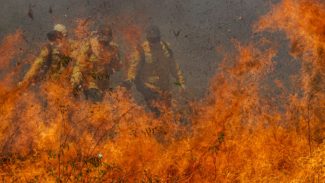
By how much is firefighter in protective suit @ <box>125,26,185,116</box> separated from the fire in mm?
858

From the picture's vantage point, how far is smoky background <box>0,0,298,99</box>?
22.0 metres

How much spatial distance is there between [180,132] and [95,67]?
4.61 meters

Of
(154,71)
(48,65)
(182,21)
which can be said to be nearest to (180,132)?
(154,71)

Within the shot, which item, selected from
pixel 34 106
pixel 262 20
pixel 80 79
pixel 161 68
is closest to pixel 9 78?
pixel 34 106

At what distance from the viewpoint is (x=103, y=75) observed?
1675 centimetres

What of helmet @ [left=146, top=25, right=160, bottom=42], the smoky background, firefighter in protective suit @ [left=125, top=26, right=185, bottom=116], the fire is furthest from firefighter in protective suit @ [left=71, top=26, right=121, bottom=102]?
the smoky background

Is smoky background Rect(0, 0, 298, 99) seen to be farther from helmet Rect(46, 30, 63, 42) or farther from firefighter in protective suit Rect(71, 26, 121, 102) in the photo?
firefighter in protective suit Rect(71, 26, 121, 102)

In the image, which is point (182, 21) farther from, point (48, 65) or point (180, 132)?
point (48, 65)

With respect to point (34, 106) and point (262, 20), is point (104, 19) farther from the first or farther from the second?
point (262, 20)

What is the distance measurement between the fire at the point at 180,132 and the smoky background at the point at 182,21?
917 millimetres

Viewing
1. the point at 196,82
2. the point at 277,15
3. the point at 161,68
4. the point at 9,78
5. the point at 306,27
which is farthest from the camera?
the point at 277,15

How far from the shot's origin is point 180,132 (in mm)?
18125

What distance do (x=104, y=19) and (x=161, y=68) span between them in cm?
640

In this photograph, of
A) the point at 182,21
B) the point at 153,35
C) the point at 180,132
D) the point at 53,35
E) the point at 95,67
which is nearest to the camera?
the point at 95,67
